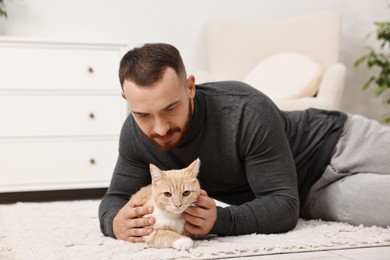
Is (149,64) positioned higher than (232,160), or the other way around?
(149,64)

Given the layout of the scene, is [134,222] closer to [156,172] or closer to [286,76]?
[156,172]

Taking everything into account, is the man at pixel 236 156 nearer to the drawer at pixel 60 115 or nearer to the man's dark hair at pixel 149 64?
the man's dark hair at pixel 149 64

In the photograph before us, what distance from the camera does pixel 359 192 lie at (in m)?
1.63

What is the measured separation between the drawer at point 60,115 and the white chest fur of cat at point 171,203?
5.06 feet

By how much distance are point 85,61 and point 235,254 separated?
1825 mm

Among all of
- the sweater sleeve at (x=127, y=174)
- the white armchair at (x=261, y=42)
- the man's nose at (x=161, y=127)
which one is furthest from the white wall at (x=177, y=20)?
the man's nose at (x=161, y=127)

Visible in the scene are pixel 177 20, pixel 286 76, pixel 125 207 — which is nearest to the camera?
pixel 125 207

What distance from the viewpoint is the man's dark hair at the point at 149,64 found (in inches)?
50.0

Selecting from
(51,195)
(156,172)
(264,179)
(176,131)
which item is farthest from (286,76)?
(156,172)

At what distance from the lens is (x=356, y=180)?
1673 mm

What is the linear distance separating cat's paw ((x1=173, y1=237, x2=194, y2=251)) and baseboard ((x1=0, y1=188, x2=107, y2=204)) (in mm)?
1889

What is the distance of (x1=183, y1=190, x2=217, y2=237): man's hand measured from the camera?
1306 mm

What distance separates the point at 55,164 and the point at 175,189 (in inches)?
65.2

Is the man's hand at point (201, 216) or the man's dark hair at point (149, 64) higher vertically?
the man's dark hair at point (149, 64)
